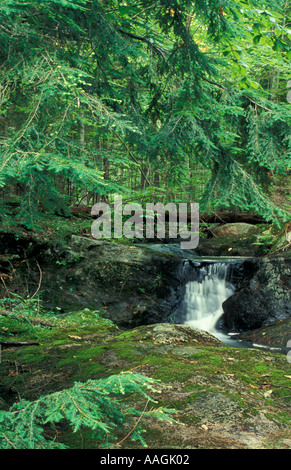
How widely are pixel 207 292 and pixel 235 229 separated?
5.24 metres

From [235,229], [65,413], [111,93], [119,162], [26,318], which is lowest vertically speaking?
[26,318]

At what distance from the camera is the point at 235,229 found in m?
14.6

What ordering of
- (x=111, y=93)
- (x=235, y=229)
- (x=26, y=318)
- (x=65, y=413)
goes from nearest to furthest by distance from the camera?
(x=65, y=413), (x=111, y=93), (x=26, y=318), (x=235, y=229)

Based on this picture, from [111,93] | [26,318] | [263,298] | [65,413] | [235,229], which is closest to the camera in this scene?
[65,413]

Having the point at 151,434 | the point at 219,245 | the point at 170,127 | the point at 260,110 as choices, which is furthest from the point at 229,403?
the point at 219,245

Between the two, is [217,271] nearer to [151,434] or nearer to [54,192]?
[54,192]

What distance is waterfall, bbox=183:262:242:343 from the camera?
973 cm

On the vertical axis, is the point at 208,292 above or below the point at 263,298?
below

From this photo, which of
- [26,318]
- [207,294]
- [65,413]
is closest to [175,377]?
[65,413]

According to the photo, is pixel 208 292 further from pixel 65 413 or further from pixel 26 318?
pixel 65 413

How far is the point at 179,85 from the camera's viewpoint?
5066mm

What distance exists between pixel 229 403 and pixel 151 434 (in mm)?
752

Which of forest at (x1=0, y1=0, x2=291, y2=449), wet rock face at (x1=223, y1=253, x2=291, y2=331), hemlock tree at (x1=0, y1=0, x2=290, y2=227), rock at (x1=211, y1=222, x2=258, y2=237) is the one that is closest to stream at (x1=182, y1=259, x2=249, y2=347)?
wet rock face at (x1=223, y1=253, x2=291, y2=331)

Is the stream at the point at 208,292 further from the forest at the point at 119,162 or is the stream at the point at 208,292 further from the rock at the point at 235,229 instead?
the rock at the point at 235,229
